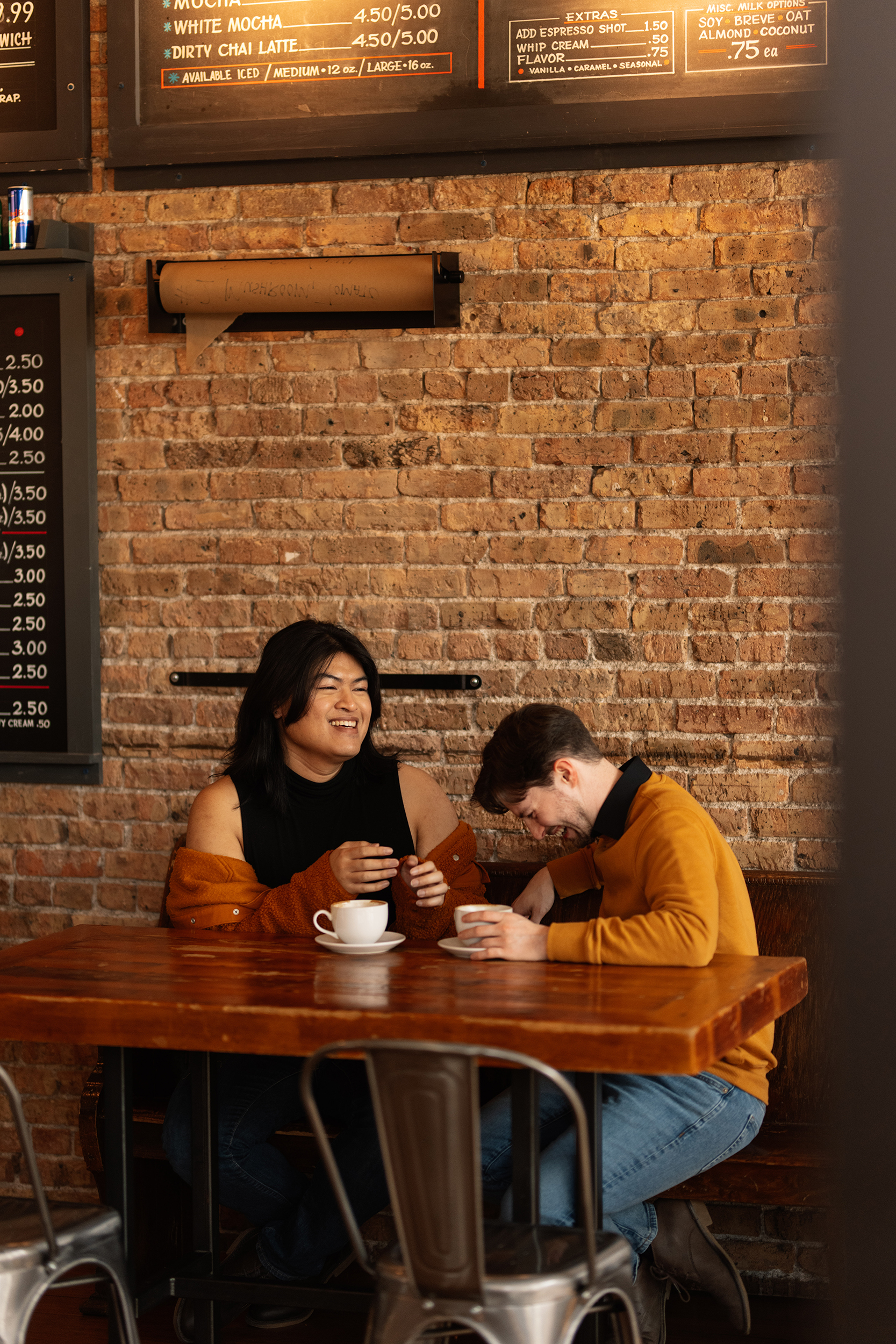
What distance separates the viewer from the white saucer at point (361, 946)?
233 cm

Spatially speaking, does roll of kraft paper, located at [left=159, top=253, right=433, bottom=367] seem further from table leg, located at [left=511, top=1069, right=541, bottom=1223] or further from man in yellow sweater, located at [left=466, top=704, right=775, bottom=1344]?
table leg, located at [left=511, top=1069, right=541, bottom=1223]

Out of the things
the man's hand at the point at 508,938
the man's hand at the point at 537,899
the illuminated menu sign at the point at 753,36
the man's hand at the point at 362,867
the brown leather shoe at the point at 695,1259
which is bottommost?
the brown leather shoe at the point at 695,1259

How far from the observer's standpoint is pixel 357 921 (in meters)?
2.32

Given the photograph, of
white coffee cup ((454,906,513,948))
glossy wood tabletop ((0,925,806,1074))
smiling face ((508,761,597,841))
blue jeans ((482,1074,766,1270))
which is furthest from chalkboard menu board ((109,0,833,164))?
blue jeans ((482,1074,766,1270))

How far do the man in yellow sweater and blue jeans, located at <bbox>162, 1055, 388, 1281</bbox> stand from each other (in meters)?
0.31

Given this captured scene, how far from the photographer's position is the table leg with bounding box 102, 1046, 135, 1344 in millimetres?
2248

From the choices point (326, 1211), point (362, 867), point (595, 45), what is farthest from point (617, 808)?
point (595, 45)

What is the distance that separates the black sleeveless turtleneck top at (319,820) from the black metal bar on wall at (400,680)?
329mm

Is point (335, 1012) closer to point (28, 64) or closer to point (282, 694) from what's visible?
point (282, 694)

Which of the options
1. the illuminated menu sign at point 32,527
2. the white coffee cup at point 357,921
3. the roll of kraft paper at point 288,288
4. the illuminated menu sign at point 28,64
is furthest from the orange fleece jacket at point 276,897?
the illuminated menu sign at point 28,64

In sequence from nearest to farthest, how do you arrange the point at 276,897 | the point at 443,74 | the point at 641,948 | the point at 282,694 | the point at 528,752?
the point at 641,948
the point at 528,752
the point at 276,897
the point at 282,694
the point at 443,74

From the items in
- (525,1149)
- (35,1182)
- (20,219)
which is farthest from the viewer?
(20,219)

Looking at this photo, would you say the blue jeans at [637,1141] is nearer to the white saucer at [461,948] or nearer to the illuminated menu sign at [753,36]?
the white saucer at [461,948]

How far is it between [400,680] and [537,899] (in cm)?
75
